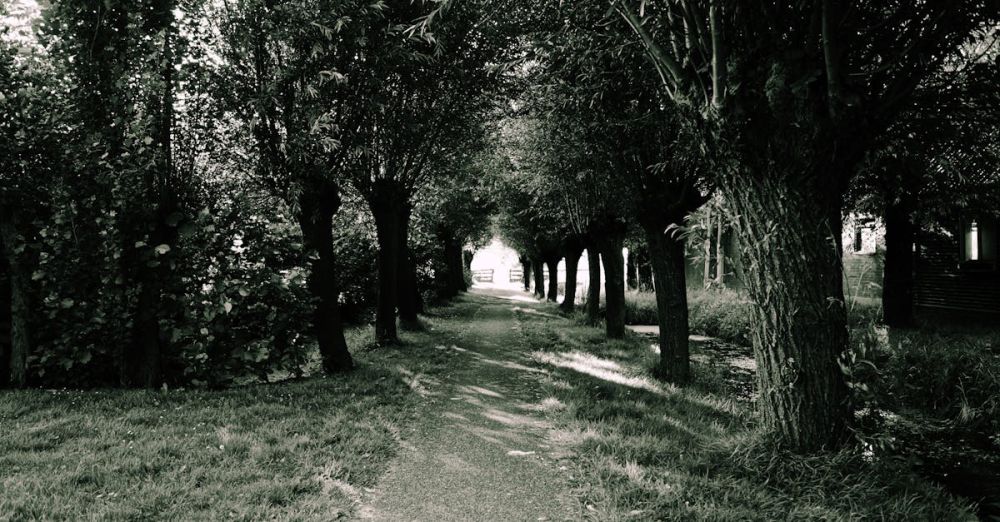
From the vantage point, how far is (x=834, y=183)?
3.94 metres

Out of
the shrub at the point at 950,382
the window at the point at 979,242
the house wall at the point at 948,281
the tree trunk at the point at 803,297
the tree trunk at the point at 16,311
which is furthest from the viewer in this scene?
the house wall at the point at 948,281

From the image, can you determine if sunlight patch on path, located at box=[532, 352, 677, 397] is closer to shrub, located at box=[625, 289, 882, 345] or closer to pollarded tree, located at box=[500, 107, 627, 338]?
pollarded tree, located at box=[500, 107, 627, 338]

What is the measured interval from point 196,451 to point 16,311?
4296mm

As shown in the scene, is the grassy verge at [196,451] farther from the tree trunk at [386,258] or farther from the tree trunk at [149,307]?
the tree trunk at [386,258]

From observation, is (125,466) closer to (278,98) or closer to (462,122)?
(278,98)

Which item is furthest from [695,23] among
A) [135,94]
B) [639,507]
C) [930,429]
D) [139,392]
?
[139,392]

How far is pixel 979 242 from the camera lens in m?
15.0

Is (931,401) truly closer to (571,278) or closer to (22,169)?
(22,169)

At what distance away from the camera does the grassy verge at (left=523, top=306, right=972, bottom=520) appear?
135 inches

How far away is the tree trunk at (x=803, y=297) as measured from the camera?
3924 mm

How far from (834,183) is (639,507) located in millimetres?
2810

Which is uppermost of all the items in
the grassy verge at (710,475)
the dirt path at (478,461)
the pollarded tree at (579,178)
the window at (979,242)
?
the pollarded tree at (579,178)

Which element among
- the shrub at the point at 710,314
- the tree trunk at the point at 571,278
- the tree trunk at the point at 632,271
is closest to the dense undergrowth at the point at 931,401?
the shrub at the point at 710,314

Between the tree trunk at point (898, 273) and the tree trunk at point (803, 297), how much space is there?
11.9 m
